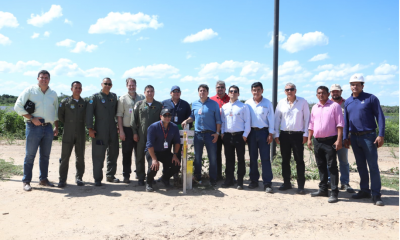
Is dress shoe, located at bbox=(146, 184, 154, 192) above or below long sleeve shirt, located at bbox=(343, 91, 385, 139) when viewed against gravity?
below

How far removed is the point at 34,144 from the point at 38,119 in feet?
1.71

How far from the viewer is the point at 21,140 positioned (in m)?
14.4

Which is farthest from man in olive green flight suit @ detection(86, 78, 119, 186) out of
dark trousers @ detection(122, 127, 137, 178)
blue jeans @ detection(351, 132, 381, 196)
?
blue jeans @ detection(351, 132, 381, 196)

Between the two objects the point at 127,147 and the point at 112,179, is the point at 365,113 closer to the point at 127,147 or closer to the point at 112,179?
the point at 127,147

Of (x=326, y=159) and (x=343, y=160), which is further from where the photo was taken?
(x=343, y=160)

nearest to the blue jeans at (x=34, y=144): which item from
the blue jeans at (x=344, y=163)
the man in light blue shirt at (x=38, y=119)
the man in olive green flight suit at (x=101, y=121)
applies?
the man in light blue shirt at (x=38, y=119)

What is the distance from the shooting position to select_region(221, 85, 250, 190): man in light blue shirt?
6.25 metres

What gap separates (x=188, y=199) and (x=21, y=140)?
38.9 ft

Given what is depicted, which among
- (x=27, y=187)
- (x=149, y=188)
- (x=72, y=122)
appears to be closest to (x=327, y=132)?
(x=149, y=188)

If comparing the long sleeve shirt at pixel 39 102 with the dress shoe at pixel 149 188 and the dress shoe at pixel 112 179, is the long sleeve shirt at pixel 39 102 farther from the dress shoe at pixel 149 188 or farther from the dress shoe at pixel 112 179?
the dress shoe at pixel 149 188

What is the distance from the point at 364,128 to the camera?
548 cm

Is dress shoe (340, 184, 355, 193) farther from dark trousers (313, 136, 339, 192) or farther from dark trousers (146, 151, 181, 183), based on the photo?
dark trousers (146, 151, 181, 183)

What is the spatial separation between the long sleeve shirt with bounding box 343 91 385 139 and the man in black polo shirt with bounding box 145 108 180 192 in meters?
3.33

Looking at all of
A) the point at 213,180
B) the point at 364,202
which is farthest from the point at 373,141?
the point at 213,180
